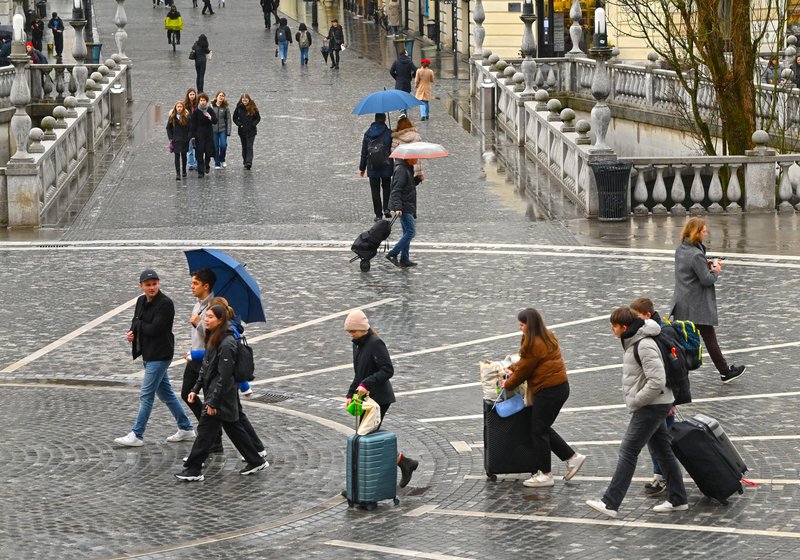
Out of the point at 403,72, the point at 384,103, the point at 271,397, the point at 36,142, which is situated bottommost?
the point at 271,397

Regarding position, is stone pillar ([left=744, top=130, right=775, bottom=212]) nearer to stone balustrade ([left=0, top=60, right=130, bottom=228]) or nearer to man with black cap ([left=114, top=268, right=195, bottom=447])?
stone balustrade ([left=0, top=60, right=130, bottom=228])

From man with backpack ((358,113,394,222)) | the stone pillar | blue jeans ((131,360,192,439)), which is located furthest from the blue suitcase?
the stone pillar

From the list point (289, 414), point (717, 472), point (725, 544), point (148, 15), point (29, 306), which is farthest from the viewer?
point (148, 15)

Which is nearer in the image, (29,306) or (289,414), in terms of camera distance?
(289,414)

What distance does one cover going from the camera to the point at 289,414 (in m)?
14.4

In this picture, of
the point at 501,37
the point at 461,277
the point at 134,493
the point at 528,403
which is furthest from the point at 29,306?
the point at 501,37

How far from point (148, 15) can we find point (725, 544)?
66.5 metres

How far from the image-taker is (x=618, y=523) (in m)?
11.2

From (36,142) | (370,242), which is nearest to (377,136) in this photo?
(370,242)

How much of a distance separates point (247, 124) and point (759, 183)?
10046 millimetres

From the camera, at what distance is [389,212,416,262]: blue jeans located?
2106 centimetres

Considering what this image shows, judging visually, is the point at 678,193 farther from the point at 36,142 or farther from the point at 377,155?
the point at 36,142

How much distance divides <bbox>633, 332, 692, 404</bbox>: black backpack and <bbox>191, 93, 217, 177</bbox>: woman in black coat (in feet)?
63.3

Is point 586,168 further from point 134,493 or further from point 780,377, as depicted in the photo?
point 134,493
